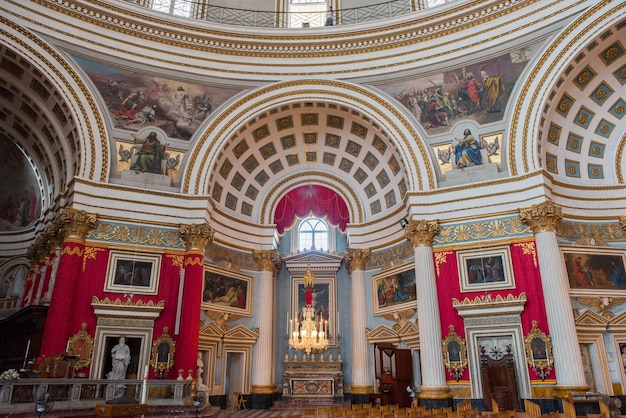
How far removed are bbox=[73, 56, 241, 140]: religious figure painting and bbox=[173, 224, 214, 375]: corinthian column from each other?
414 cm

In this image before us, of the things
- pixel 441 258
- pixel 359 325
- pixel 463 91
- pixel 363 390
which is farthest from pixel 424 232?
pixel 363 390

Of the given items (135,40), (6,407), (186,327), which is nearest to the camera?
(6,407)

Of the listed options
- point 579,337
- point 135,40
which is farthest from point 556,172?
point 135,40

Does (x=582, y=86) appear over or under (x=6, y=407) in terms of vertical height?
over

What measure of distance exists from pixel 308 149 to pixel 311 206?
282 cm

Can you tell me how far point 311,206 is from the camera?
75.5 feet

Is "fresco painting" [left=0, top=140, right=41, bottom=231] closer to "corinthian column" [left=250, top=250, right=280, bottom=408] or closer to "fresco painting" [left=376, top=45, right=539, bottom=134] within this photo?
"corinthian column" [left=250, top=250, right=280, bottom=408]

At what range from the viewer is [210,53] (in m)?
19.2

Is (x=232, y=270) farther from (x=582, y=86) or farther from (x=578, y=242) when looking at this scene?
(x=582, y=86)

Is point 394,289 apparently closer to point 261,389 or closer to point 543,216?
point 543,216

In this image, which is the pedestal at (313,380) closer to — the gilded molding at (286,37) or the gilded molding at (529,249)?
the gilded molding at (529,249)

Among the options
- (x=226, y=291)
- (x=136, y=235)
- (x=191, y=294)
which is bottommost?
(x=191, y=294)

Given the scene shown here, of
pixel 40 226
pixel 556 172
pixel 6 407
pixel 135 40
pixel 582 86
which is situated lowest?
pixel 6 407

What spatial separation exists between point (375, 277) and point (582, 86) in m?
10.9
